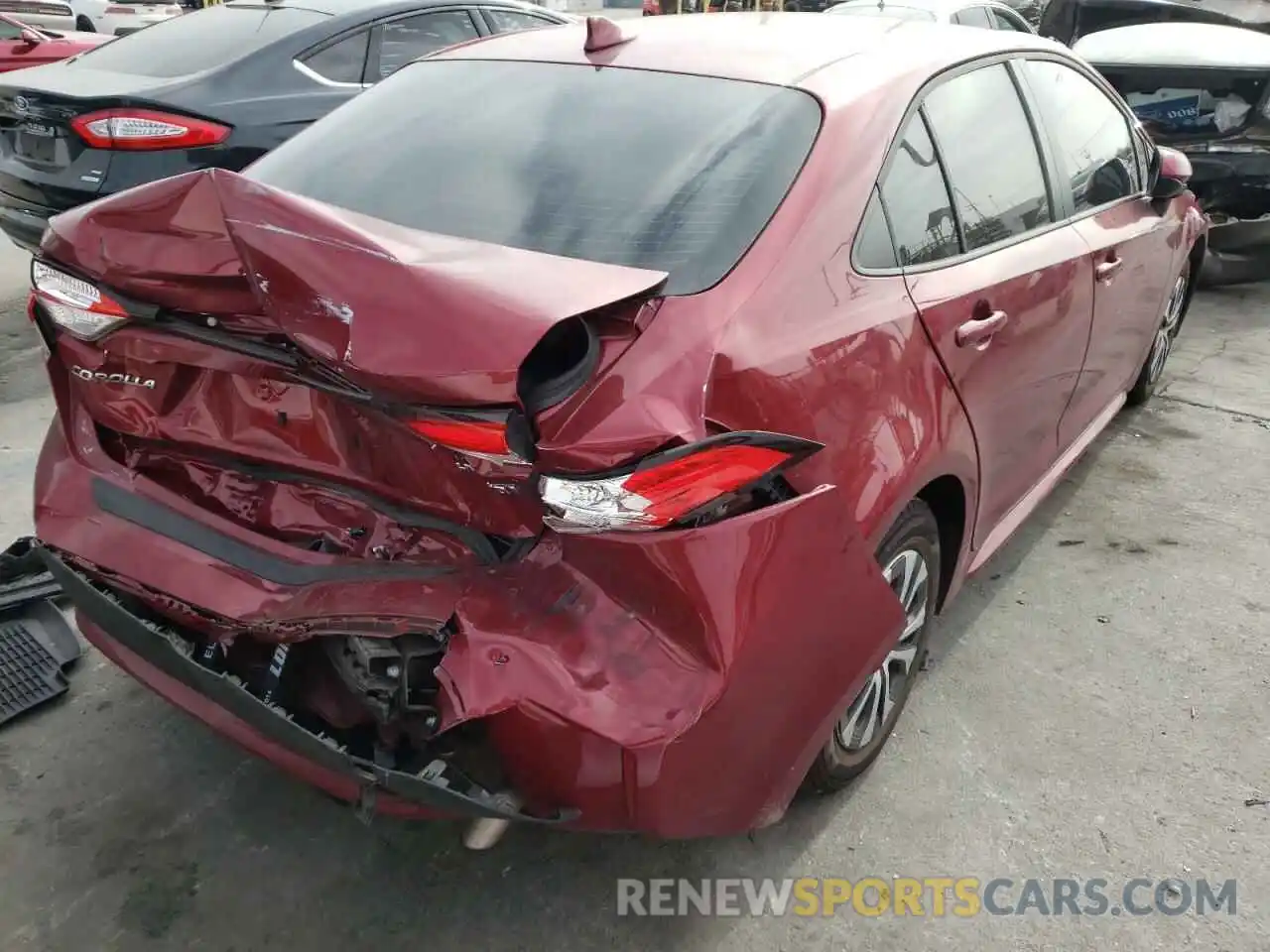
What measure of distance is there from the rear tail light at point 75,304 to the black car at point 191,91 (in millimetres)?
2740

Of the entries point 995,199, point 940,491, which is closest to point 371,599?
point 940,491

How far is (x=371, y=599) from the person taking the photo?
173 cm

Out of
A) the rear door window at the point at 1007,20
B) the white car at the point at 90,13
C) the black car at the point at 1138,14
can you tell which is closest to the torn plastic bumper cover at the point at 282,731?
the black car at the point at 1138,14

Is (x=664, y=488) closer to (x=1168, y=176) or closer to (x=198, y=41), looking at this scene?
(x=1168, y=176)

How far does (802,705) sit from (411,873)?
99 cm

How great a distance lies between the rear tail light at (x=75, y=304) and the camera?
194cm

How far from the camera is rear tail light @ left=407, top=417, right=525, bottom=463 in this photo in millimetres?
1557

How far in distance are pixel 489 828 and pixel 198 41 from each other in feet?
15.6

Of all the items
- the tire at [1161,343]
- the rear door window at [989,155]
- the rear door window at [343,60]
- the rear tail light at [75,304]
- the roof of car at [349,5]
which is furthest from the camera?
the roof of car at [349,5]

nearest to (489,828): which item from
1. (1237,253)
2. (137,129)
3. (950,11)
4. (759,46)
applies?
(759,46)

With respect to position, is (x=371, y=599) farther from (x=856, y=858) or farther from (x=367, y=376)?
(x=856, y=858)

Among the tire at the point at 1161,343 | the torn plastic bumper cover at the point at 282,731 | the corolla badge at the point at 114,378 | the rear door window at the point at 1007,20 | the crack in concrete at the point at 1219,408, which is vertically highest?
the corolla badge at the point at 114,378

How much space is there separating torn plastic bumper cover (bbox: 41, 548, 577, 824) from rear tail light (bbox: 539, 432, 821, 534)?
1.59 feet

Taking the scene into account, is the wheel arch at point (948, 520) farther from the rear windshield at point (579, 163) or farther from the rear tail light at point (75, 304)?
the rear tail light at point (75, 304)
